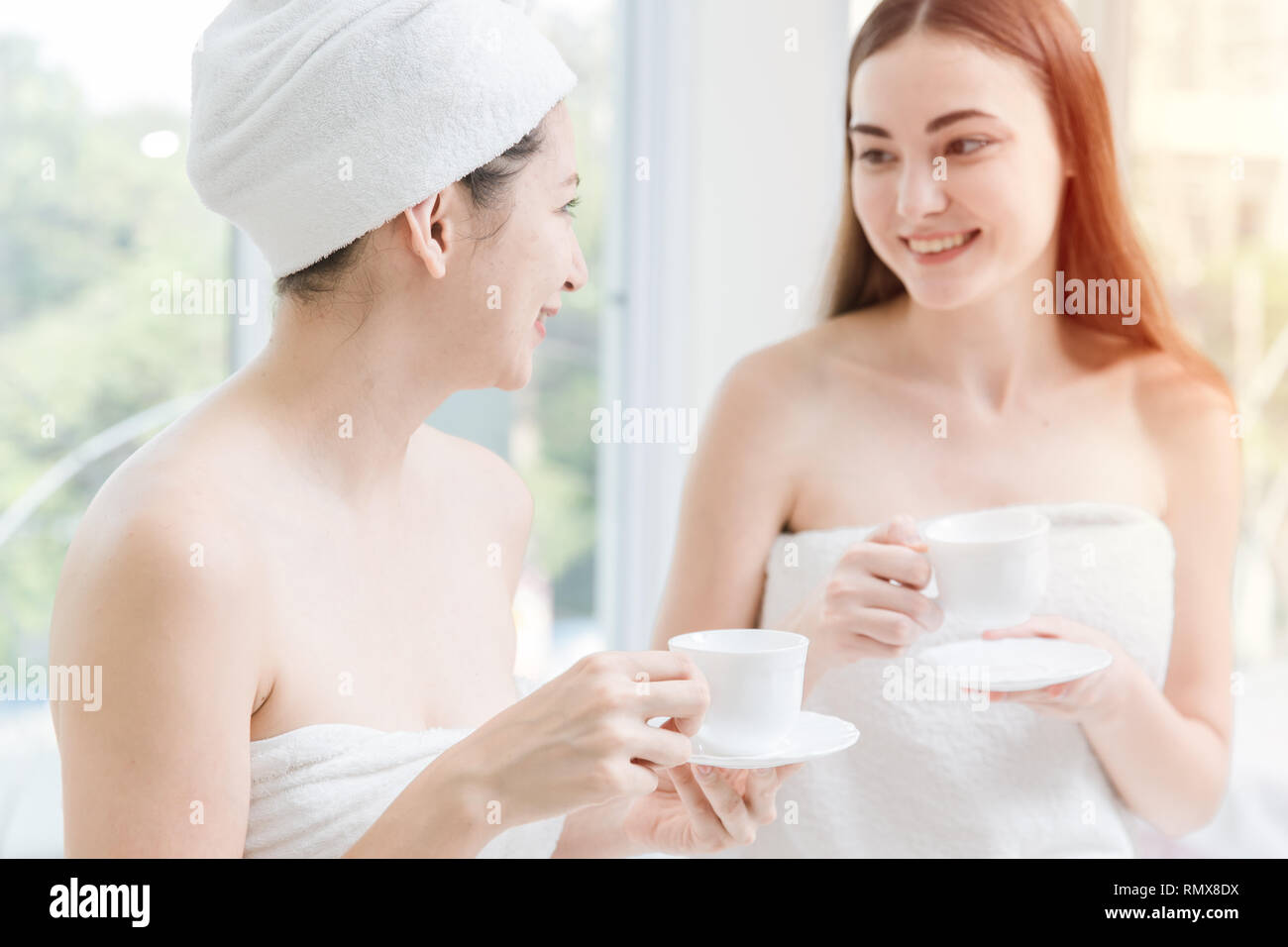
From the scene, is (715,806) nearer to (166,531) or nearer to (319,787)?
→ (319,787)

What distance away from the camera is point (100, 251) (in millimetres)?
2318

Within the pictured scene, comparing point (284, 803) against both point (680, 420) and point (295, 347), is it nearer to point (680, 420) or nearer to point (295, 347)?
point (295, 347)

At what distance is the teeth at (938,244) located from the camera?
144cm

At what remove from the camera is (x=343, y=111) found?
971mm

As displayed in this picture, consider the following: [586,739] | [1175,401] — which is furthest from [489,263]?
[1175,401]

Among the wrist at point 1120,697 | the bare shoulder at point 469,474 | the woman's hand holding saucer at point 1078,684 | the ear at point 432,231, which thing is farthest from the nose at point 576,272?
the wrist at point 1120,697

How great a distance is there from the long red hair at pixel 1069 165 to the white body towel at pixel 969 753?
328 mm

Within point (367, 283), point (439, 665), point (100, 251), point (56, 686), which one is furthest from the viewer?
point (100, 251)

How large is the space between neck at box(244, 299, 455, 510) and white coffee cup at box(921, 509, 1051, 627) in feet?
1.70

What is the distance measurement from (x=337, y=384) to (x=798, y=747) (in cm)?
51

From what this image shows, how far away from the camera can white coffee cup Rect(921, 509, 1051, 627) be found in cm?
→ 113
